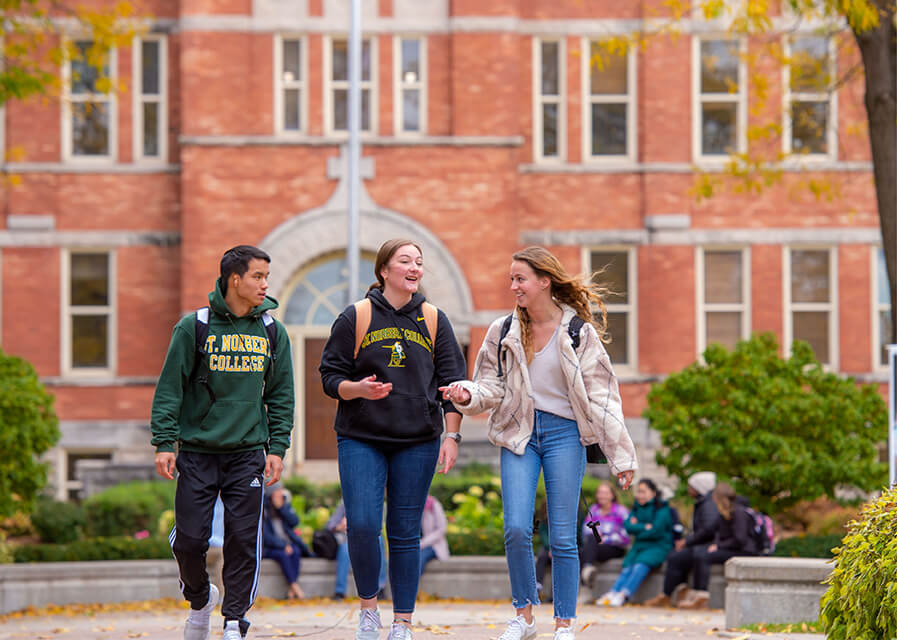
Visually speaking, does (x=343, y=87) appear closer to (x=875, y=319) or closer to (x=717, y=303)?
(x=717, y=303)

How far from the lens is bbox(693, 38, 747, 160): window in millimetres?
22422

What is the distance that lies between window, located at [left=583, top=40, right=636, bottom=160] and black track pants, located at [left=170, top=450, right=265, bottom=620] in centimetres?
1613

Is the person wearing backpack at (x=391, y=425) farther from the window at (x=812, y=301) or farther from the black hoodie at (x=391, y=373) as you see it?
the window at (x=812, y=301)

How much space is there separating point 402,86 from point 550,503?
1556cm

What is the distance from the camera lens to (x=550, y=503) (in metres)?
7.12

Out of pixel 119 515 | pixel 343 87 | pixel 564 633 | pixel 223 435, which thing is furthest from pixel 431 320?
pixel 343 87

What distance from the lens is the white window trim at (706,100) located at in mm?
22359

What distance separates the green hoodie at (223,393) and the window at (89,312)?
15.6 metres

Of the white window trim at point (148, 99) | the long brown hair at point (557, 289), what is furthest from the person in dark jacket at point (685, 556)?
the white window trim at point (148, 99)

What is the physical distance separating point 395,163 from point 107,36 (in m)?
6.53

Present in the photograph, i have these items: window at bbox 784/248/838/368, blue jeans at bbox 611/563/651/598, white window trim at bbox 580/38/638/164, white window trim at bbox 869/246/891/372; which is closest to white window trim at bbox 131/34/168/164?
white window trim at bbox 580/38/638/164

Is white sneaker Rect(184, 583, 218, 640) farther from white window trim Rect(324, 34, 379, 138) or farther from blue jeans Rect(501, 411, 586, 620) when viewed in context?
white window trim Rect(324, 34, 379, 138)

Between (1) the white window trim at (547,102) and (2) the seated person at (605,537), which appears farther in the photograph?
(1) the white window trim at (547,102)

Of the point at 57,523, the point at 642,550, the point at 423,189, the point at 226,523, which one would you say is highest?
the point at 423,189
